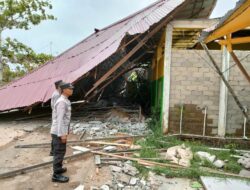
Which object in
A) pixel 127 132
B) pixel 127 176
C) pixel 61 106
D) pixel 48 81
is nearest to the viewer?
pixel 61 106

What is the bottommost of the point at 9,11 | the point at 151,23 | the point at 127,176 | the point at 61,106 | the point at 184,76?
the point at 127,176

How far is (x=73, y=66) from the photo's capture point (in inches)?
402

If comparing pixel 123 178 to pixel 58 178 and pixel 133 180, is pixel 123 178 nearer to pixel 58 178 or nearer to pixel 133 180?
pixel 133 180

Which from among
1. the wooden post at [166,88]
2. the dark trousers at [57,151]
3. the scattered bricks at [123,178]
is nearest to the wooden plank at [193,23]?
the wooden post at [166,88]

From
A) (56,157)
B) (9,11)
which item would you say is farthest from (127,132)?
(9,11)

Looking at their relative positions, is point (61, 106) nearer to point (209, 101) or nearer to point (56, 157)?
point (56, 157)

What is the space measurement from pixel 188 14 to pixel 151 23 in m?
3.25

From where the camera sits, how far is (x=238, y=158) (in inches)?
269

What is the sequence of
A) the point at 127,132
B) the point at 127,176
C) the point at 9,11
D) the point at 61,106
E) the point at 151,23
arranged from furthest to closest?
the point at 9,11 → the point at 127,132 → the point at 151,23 → the point at 127,176 → the point at 61,106

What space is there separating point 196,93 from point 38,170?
4.68 m

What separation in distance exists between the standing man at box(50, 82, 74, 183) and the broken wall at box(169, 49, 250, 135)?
13.3 feet

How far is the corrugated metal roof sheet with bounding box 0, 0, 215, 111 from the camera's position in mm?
8453

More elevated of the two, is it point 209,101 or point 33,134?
point 209,101

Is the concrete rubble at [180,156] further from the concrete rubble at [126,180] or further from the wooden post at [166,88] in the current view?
the wooden post at [166,88]
